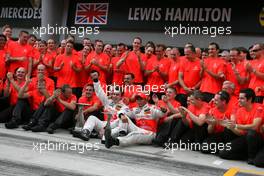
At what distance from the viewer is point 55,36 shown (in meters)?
15.1

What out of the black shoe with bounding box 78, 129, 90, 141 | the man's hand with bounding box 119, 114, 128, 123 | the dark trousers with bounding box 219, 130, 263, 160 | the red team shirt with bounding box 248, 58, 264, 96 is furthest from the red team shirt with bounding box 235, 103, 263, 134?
the black shoe with bounding box 78, 129, 90, 141

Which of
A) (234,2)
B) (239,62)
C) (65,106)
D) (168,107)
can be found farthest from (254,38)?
(65,106)

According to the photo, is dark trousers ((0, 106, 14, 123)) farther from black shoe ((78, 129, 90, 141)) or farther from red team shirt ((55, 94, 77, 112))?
black shoe ((78, 129, 90, 141))

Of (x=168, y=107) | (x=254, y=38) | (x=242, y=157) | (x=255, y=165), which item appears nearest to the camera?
(x=255, y=165)

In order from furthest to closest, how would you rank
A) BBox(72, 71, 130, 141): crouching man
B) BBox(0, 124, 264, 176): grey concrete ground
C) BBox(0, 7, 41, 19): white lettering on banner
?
BBox(0, 7, 41, 19): white lettering on banner, BBox(72, 71, 130, 141): crouching man, BBox(0, 124, 264, 176): grey concrete ground

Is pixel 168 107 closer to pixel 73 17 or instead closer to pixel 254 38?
pixel 254 38

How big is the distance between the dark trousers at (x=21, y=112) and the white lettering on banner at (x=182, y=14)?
6.00 metres

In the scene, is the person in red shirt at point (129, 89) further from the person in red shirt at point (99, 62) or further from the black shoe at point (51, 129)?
the black shoe at point (51, 129)

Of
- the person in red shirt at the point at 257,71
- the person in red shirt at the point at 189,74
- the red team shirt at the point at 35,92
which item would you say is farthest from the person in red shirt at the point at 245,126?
the red team shirt at the point at 35,92

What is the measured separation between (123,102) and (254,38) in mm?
5313

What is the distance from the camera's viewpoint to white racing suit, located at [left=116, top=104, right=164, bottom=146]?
7762 mm

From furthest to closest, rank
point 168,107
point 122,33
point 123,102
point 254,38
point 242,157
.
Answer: point 122,33
point 254,38
point 123,102
point 168,107
point 242,157

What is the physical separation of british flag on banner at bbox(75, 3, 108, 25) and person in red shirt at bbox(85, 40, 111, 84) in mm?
5208

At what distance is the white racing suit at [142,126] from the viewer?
776cm
